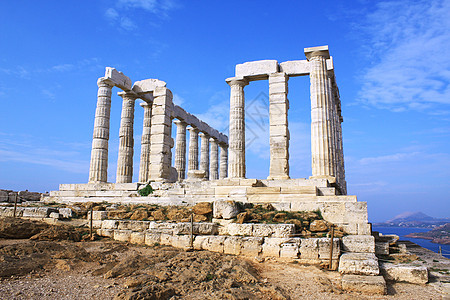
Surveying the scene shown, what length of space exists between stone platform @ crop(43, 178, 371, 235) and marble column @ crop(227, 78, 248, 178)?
290 centimetres

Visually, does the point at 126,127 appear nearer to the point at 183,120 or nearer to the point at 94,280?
the point at 183,120

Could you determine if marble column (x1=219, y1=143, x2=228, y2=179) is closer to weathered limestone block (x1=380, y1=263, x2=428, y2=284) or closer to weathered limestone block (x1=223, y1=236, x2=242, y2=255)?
weathered limestone block (x1=223, y1=236, x2=242, y2=255)

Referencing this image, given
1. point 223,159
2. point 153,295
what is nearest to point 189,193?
point 153,295

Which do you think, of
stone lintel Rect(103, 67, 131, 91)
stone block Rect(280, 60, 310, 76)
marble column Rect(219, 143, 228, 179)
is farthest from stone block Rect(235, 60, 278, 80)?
marble column Rect(219, 143, 228, 179)

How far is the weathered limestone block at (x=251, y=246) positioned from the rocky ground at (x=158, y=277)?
38cm

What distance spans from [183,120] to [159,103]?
6528 millimetres

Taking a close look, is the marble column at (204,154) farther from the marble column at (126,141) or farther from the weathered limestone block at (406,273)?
the weathered limestone block at (406,273)

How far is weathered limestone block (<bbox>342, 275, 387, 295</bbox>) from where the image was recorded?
6766mm

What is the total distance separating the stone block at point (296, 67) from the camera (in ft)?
61.2

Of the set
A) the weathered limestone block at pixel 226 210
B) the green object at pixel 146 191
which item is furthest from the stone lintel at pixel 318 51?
the green object at pixel 146 191

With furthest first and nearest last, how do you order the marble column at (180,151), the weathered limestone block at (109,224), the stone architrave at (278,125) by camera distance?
the marble column at (180,151) < the stone architrave at (278,125) < the weathered limestone block at (109,224)

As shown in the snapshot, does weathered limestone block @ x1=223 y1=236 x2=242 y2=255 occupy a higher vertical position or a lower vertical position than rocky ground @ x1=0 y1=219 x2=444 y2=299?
higher

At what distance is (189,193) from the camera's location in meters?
16.5

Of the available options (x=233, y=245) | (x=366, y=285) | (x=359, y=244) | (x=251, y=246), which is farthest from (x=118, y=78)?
(x=366, y=285)
